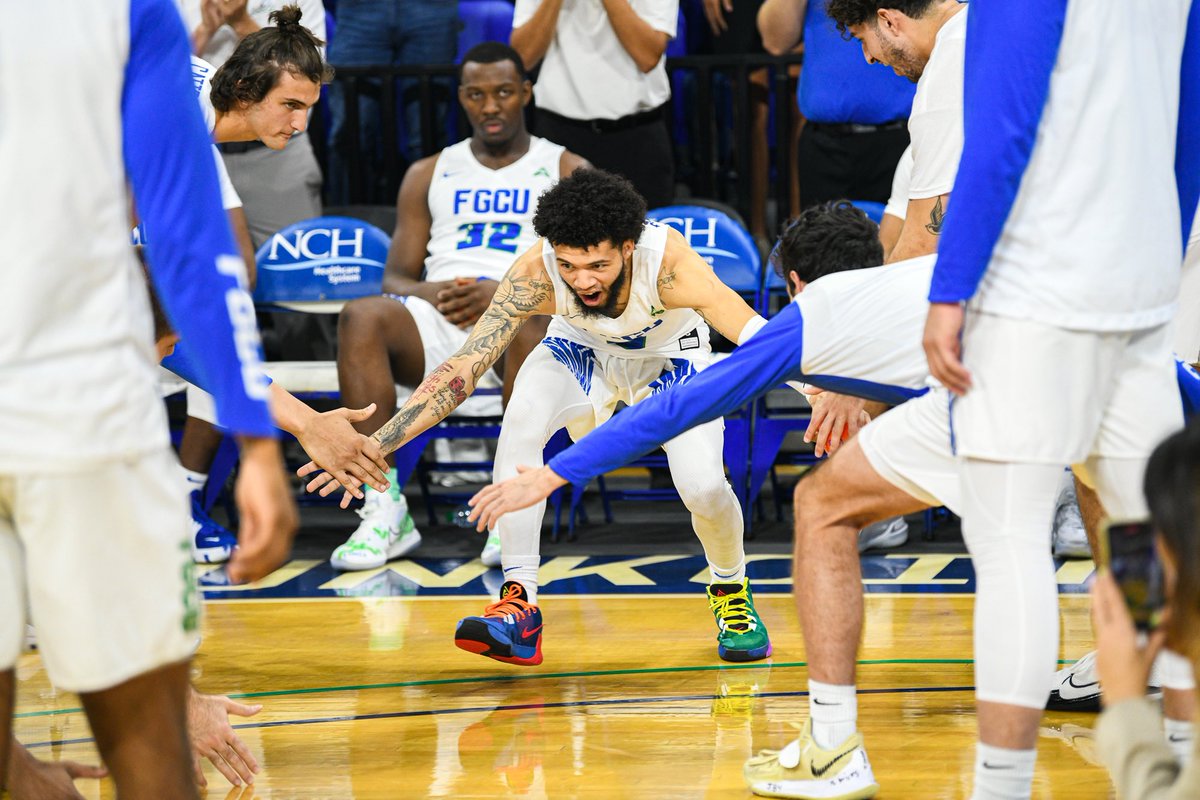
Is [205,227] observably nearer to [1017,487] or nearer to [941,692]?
[1017,487]

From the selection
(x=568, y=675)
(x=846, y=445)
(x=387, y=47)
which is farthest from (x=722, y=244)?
(x=846, y=445)

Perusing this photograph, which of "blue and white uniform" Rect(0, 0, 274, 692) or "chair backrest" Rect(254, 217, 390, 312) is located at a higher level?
"blue and white uniform" Rect(0, 0, 274, 692)

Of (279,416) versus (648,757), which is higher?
(279,416)

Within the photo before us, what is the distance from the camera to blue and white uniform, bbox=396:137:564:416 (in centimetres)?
562

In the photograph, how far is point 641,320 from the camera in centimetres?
412

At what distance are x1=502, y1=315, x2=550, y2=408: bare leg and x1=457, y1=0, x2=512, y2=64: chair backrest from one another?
194cm

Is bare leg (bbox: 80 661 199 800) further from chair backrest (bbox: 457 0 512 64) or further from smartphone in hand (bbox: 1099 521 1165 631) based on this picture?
chair backrest (bbox: 457 0 512 64)

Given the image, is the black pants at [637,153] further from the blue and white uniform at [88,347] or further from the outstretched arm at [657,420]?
the blue and white uniform at [88,347]

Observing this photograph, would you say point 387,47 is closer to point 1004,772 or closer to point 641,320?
point 641,320

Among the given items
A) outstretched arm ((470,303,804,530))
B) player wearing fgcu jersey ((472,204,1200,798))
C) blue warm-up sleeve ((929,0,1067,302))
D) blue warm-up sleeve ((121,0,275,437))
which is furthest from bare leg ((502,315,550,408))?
blue warm-up sleeve ((121,0,275,437))

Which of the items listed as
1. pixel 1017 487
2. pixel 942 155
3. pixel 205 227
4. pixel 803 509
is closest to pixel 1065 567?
pixel 942 155

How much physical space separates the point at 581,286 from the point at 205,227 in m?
2.25

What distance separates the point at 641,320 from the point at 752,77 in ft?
8.55

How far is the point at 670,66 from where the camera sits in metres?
6.21
